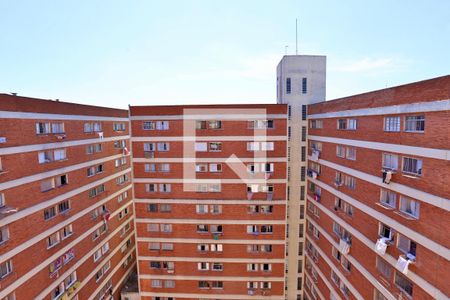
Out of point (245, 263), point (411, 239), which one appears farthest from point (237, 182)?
point (411, 239)

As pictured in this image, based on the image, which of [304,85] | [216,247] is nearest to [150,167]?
[216,247]

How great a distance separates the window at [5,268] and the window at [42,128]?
8.38 m

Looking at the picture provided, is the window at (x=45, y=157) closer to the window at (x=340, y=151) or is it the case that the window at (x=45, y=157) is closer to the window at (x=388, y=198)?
the window at (x=340, y=151)

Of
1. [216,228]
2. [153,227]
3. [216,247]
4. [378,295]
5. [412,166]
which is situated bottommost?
[216,247]

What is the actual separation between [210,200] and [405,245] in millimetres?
14951

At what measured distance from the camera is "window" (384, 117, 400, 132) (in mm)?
13148

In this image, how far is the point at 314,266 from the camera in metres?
22.8

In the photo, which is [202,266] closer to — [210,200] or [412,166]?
[210,200]

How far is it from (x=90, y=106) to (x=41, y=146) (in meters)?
7.28

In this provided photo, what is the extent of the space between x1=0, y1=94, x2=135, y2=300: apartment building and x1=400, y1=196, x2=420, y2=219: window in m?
22.6

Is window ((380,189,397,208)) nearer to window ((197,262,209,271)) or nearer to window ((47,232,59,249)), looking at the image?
window ((197,262,209,271))

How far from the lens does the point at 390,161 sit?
1373 centimetres

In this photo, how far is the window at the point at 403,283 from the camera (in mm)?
12260

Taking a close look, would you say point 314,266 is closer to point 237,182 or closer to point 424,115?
point 237,182
